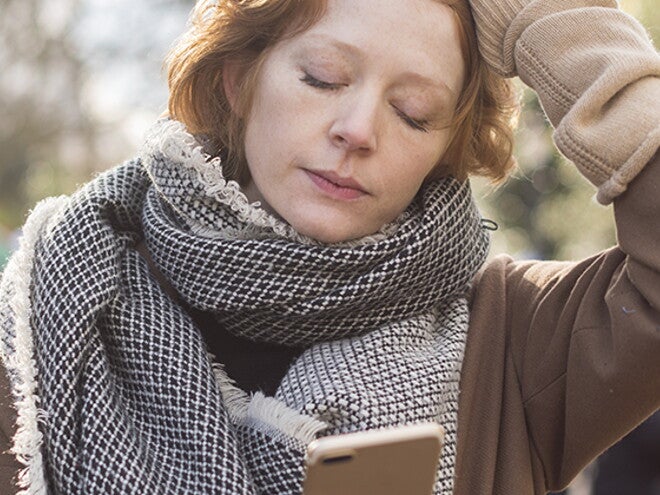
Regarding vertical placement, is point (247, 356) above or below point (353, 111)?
below

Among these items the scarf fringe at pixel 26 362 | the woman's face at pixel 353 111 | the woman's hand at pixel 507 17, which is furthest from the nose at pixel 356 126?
the scarf fringe at pixel 26 362

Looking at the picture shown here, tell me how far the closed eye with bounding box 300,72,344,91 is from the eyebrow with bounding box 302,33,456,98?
7cm

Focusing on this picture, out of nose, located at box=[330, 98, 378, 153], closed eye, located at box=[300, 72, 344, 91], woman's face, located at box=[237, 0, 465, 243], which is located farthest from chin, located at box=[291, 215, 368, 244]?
closed eye, located at box=[300, 72, 344, 91]

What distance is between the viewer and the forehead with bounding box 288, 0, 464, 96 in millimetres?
2215

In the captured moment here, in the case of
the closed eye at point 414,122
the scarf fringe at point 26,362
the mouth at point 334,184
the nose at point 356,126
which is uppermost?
the nose at point 356,126

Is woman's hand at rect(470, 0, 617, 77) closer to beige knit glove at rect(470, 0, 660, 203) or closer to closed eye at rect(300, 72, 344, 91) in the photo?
beige knit glove at rect(470, 0, 660, 203)

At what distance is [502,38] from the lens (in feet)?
7.70

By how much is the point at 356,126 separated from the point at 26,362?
2.72ft

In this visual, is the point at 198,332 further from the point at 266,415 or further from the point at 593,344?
the point at 593,344

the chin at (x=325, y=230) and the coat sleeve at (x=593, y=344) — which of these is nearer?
the coat sleeve at (x=593, y=344)

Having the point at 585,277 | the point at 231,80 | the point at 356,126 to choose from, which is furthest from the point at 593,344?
the point at 231,80

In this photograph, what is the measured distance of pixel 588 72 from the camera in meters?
2.21

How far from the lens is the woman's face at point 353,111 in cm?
221

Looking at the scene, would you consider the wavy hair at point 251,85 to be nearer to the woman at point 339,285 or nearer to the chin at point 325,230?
the woman at point 339,285
